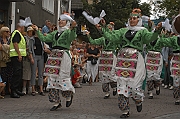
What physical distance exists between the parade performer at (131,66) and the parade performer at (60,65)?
1088 millimetres

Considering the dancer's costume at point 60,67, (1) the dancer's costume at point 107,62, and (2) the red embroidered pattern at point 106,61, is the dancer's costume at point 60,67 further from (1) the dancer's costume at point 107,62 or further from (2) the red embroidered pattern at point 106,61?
(2) the red embroidered pattern at point 106,61

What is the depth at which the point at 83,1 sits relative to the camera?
116ft

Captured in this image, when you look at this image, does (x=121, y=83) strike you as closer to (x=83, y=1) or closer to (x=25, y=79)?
(x=25, y=79)

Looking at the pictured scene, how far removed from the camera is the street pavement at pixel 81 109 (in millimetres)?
7621

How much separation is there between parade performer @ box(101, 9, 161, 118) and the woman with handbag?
27.3 ft

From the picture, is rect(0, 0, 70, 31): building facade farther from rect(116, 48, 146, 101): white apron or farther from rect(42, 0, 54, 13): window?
rect(116, 48, 146, 101): white apron

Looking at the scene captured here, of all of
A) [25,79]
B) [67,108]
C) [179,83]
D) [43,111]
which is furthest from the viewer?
[25,79]

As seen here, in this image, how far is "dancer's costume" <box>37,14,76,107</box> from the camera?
8.30 meters

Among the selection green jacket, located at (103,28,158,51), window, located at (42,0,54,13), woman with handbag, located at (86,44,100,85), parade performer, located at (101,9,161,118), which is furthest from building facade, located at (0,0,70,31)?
parade performer, located at (101,9,161,118)

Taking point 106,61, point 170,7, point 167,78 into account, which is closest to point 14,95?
point 106,61

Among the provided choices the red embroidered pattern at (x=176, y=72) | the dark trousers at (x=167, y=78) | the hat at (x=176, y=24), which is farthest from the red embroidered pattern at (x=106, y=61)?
the dark trousers at (x=167, y=78)

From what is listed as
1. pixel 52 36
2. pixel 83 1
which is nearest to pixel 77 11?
pixel 83 1

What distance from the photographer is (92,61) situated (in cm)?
1630

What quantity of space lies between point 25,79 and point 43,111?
10.2 feet
